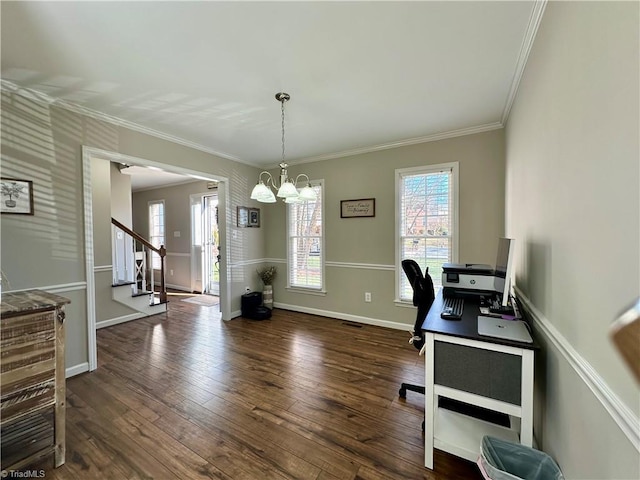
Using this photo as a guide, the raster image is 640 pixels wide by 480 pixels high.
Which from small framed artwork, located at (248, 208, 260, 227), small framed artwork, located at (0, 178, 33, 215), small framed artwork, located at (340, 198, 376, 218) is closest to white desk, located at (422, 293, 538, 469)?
small framed artwork, located at (340, 198, 376, 218)

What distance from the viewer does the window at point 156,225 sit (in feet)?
22.3

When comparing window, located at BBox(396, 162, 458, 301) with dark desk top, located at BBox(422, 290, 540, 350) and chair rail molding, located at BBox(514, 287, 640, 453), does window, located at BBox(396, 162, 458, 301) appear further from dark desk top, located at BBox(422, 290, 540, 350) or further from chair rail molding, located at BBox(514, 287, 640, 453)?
chair rail molding, located at BBox(514, 287, 640, 453)

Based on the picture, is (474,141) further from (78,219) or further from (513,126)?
(78,219)

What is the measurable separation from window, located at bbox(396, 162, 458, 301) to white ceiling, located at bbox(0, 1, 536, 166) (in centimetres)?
66

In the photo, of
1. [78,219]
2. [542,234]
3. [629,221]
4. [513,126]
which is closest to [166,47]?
[78,219]

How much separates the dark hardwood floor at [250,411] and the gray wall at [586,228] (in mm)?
846

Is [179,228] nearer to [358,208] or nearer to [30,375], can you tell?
[358,208]

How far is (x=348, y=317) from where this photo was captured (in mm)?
4055

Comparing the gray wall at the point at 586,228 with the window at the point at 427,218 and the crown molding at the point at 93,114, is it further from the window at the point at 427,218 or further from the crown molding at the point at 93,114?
the crown molding at the point at 93,114

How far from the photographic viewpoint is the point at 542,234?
58.7 inches

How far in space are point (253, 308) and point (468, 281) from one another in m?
3.20

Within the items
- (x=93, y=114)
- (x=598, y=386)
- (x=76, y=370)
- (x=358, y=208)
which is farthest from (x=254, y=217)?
(x=598, y=386)

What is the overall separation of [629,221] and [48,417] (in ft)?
10.9

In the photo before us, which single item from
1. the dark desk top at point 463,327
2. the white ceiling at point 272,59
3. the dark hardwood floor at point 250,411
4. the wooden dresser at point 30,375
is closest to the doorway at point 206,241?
the dark hardwood floor at point 250,411
